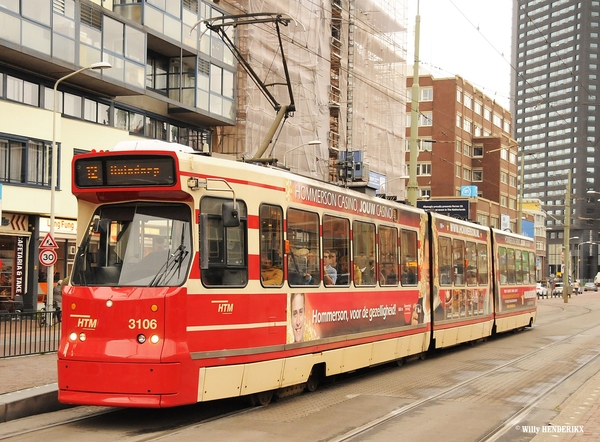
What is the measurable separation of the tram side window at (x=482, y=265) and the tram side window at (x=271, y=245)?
1155cm

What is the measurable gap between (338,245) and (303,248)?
1258 millimetres

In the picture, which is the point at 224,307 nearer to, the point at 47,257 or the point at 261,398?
the point at 261,398

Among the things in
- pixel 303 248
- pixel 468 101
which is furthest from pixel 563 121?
pixel 303 248

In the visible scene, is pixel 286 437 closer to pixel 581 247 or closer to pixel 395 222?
pixel 395 222

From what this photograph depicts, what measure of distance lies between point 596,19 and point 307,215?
175011 millimetres

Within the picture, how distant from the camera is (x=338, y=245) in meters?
13.1

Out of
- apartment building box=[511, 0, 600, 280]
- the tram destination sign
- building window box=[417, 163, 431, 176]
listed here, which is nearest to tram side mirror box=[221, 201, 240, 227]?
the tram destination sign

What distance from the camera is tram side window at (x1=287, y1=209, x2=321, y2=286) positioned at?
11.6m

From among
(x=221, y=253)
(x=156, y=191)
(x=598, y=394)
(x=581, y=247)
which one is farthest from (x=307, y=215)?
(x=581, y=247)

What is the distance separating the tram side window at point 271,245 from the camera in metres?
10.9

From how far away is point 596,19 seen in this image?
6713 inches

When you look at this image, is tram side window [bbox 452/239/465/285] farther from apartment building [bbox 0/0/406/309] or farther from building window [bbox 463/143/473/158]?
building window [bbox 463/143/473/158]

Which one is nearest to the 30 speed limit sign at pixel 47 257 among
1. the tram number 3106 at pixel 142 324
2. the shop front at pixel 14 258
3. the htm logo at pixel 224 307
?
the shop front at pixel 14 258

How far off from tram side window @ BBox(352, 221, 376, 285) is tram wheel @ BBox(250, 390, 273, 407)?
3058 mm
